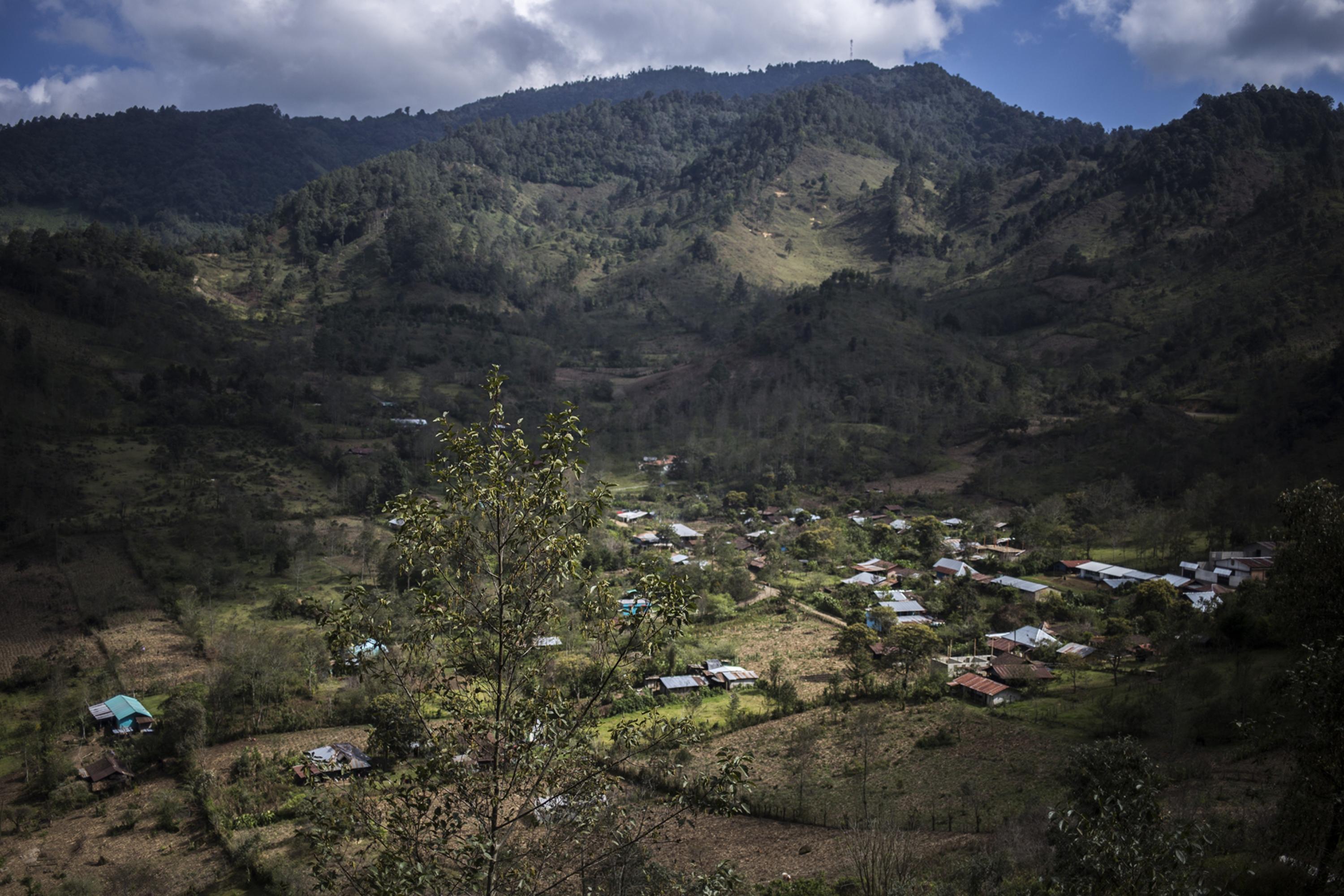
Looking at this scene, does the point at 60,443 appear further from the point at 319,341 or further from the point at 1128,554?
the point at 1128,554

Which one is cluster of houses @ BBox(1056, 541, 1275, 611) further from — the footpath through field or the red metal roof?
the footpath through field

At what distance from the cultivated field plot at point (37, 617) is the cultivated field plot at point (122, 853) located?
10353 mm

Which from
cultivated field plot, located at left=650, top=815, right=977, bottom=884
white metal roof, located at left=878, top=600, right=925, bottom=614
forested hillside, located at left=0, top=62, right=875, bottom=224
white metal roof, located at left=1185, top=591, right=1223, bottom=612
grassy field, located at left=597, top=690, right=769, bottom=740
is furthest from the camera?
forested hillside, located at left=0, top=62, right=875, bottom=224

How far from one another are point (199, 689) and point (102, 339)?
4757 centimetres

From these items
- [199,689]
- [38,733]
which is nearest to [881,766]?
[199,689]

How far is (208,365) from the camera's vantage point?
68125 mm

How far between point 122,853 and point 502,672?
1888 centimetres

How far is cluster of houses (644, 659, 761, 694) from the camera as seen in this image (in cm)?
2906

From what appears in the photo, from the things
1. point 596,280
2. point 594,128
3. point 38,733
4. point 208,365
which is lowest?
point 38,733

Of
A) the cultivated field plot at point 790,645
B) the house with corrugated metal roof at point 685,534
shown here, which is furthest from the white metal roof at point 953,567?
the house with corrugated metal roof at point 685,534

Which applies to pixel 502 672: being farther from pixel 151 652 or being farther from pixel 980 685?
pixel 151 652

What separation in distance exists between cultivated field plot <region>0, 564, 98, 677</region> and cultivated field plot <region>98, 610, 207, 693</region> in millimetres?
884

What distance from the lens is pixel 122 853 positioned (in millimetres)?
19859

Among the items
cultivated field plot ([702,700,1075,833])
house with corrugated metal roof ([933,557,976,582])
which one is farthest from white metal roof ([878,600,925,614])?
cultivated field plot ([702,700,1075,833])
